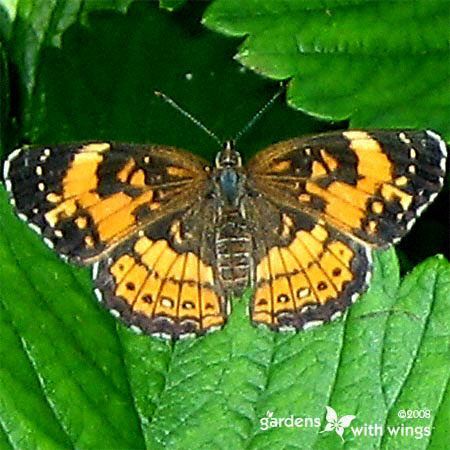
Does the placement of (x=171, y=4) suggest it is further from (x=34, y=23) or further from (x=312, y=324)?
(x=312, y=324)

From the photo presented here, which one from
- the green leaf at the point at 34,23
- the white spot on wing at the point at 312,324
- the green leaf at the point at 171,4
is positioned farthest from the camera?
the green leaf at the point at 34,23

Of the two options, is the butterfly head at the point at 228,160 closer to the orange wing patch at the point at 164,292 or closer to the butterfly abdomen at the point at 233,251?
the butterfly abdomen at the point at 233,251

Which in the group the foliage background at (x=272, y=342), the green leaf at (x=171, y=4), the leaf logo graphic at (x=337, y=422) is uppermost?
the green leaf at (x=171, y=4)

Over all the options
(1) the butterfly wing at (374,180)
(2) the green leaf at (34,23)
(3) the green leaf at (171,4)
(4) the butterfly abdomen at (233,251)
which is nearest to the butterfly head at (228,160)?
(4) the butterfly abdomen at (233,251)

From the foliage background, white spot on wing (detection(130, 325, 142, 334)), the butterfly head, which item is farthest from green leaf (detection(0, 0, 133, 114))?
white spot on wing (detection(130, 325, 142, 334))

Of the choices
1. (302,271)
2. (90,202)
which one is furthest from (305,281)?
(90,202)

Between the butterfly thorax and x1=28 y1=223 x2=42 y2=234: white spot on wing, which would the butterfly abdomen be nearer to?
the butterfly thorax

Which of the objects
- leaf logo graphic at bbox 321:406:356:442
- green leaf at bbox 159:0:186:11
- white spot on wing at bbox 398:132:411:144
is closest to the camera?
leaf logo graphic at bbox 321:406:356:442
